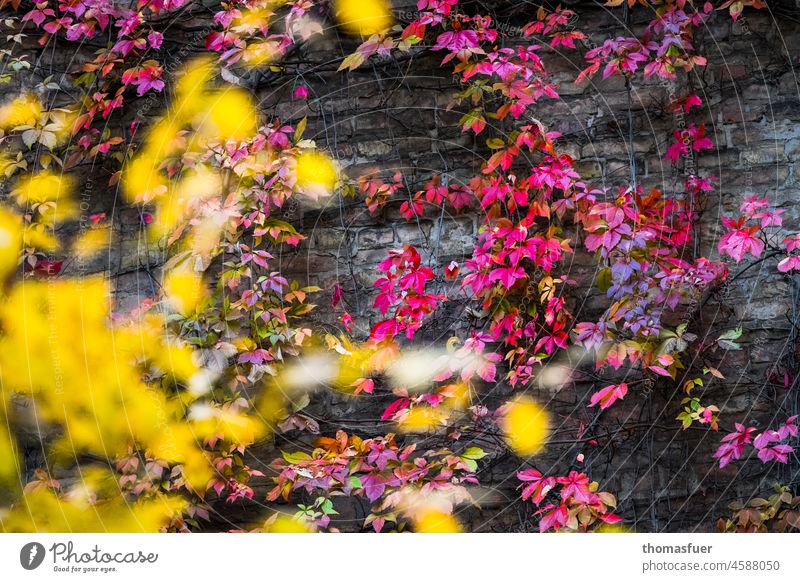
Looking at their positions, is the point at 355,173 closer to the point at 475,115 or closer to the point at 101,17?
the point at 475,115

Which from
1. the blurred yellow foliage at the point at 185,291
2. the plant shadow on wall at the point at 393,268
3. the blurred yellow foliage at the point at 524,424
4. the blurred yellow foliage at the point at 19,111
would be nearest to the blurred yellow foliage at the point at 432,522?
the plant shadow on wall at the point at 393,268

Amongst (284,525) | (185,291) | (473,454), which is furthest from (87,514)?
(473,454)

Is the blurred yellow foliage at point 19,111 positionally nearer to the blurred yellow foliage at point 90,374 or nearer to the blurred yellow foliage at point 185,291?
the blurred yellow foliage at point 90,374

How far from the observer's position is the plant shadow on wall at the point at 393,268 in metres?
2.12

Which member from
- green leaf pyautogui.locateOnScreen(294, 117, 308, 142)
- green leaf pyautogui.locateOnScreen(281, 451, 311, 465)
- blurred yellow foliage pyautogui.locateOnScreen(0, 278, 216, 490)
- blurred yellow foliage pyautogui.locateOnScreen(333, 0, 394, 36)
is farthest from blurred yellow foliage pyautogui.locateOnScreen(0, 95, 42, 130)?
green leaf pyautogui.locateOnScreen(281, 451, 311, 465)

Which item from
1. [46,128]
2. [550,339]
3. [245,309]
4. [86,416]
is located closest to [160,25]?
[46,128]

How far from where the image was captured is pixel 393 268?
2.21 meters

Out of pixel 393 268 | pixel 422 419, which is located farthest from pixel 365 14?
pixel 422 419

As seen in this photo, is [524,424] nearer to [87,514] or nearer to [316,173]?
[316,173]

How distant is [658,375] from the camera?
215 cm

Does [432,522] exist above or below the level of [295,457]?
below

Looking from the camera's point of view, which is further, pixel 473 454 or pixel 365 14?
pixel 365 14

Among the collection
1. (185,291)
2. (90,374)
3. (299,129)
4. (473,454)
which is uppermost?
(299,129)
